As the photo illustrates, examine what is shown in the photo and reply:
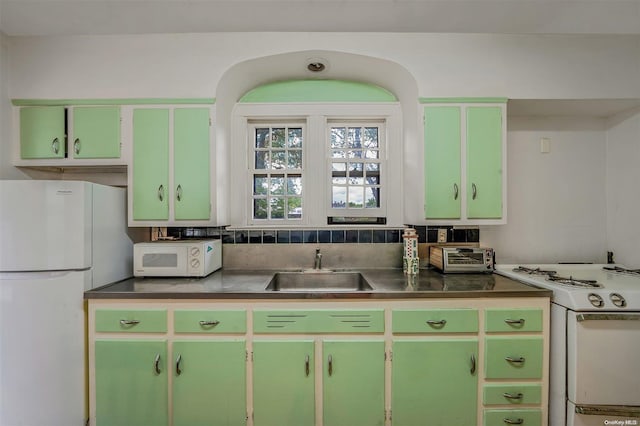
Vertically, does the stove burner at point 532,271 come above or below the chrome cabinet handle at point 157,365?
above

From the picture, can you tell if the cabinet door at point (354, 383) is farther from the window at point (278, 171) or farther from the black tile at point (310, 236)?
the window at point (278, 171)

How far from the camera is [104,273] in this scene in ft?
6.20

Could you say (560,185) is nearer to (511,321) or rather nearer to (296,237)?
(511,321)

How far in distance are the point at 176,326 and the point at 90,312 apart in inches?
20.0

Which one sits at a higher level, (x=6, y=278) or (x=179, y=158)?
(x=179, y=158)

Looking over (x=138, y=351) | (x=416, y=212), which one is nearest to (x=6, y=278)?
(x=138, y=351)

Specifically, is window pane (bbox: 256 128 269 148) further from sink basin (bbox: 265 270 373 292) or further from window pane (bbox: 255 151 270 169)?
sink basin (bbox: 265 270 373 292)

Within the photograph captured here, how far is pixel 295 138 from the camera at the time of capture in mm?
2514

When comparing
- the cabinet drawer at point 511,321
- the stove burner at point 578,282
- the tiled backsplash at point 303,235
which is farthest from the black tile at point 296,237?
the stove burner at point 578,282

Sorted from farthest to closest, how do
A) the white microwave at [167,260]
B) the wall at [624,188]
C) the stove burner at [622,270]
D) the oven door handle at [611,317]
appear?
the wall at [624,188], the stove burner at [622,270], the white microwave at [167,260], the oven door handle at [611,317]

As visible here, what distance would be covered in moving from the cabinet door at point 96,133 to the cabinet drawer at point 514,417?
286 cm

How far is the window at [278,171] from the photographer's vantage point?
2508mm

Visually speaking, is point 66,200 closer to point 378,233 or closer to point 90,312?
point 90,312

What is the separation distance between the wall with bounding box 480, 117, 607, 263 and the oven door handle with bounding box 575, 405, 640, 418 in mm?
1107
